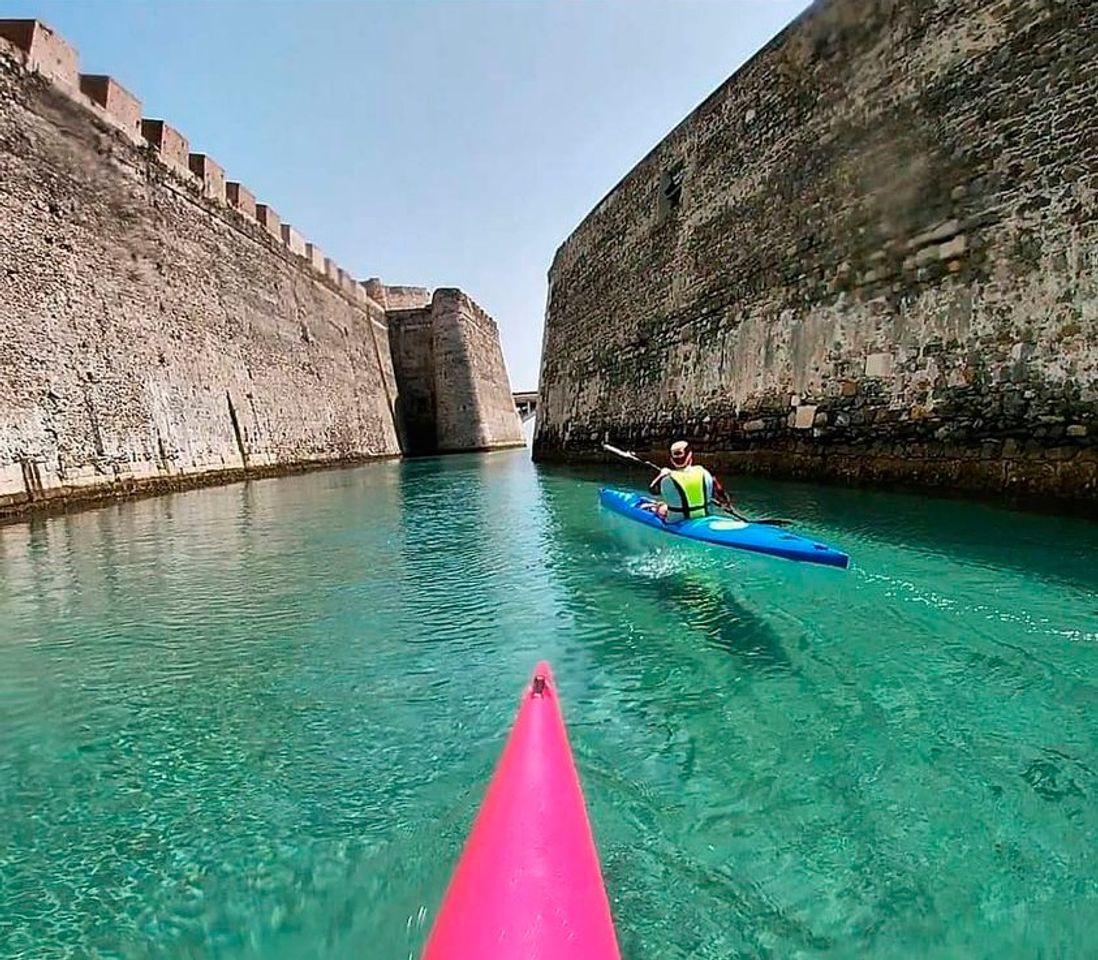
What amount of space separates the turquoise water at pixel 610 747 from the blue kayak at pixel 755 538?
1.05 feet

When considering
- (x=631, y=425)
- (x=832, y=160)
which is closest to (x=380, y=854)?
(x=832, y=160)

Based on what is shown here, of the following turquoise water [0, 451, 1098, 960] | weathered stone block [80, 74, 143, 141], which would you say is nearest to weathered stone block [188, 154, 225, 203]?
weathered stone block [80, 74, 143, 141]

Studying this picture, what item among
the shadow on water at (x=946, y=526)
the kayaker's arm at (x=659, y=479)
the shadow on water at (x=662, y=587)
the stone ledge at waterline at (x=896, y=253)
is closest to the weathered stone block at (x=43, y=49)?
the stone ledge at waterline at (x=896, y=253)

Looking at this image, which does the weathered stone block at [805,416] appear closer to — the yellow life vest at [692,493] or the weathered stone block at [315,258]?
the yellow life vest at [692,493]

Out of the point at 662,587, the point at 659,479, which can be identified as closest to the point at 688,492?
the point at 659,479

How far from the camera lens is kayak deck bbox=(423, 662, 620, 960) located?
1.31 meters

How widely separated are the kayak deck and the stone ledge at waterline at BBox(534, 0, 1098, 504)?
22.0 ft

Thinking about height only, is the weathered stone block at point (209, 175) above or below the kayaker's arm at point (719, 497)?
above

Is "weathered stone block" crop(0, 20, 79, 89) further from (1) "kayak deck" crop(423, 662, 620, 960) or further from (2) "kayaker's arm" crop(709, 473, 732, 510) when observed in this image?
(1) "kayak deck" crop(423, 662, 620, 960)

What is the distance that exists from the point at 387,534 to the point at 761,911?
7.14 m

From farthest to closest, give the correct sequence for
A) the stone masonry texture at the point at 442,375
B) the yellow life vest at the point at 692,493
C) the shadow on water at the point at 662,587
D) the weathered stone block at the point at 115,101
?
the stone masonry texture at the point at 442,375
the weathered stone block at the point at 115,101
the yellow life vest at the point at 692,493
the shadow on water at the point at 662,587

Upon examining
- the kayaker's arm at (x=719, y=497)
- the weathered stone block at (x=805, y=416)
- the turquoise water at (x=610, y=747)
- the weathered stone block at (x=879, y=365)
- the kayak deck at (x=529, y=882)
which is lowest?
the turquoise water at (x=610, y=747)

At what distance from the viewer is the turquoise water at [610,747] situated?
1.93m

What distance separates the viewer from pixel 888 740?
281 centimetres
